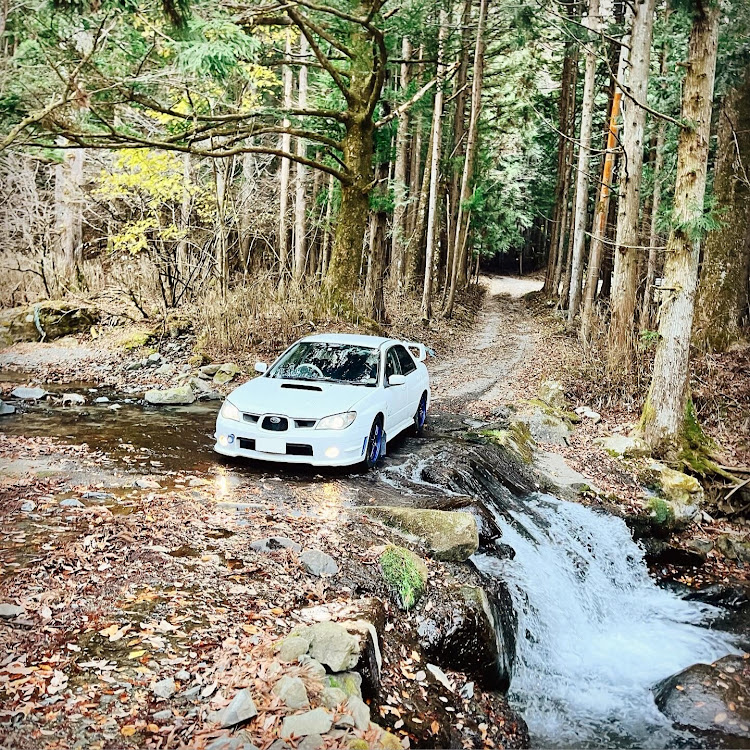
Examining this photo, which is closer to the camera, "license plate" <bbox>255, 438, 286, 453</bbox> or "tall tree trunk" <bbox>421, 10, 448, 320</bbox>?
"license plate" <bbox>255, 438, 286, 453</bbox>

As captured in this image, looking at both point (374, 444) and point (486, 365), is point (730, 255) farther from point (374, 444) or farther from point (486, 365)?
point (374, 444)

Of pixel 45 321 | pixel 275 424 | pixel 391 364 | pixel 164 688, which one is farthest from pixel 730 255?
pixel 45 321

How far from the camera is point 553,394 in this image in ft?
45.4

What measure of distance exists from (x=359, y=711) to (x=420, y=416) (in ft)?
24.5

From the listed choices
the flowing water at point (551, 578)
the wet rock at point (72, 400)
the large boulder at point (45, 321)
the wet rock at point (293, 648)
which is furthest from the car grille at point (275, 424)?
the large boulder at point (45, 321)

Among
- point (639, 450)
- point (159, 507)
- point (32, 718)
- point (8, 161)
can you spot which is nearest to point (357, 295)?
point (639, 450)

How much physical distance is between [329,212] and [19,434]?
58.8 ft

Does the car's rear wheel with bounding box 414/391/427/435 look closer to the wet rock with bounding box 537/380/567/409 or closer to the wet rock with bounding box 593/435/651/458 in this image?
the wet rock with bounding box 593/435/651/458

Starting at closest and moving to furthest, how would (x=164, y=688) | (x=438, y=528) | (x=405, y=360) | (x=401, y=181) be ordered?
(x=164, y=688), (x=438, y=528), (x=405, y=360), (x=401, y=181)

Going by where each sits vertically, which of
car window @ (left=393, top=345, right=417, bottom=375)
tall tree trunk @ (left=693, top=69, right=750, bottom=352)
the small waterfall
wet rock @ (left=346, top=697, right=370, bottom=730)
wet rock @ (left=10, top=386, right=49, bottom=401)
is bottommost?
the small waterfall

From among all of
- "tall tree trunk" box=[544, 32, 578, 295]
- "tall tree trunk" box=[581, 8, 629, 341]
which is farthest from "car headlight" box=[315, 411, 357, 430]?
"tall tree trunk" box=[544, 32, 578, 295]

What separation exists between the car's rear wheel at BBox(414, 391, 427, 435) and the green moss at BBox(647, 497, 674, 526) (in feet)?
12.5

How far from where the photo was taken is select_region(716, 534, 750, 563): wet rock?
9266 mm

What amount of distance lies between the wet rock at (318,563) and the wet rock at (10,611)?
2184 millimetres
